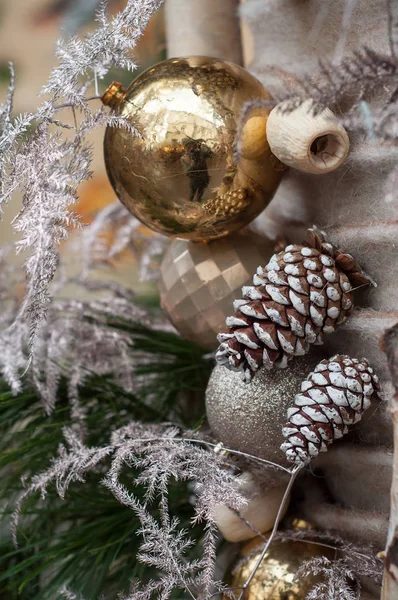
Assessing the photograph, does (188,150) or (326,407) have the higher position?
(188,150)

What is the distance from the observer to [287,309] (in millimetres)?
363

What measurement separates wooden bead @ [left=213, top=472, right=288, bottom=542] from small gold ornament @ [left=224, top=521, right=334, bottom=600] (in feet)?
0.05

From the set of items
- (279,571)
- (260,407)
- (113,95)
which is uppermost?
(113,95)

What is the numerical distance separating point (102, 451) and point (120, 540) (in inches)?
3.4

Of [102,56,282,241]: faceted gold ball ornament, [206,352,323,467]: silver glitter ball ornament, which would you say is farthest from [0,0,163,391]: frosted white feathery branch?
[206,352,323,467]: silver glitter ball ornament

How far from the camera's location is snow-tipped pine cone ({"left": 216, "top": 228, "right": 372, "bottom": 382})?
14.1 inches

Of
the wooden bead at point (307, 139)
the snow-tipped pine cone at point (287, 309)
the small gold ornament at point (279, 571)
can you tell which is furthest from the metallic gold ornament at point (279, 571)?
the wooden bead at point (307, 139)

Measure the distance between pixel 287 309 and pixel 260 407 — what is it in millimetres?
70

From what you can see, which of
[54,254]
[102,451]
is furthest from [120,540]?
[54,254]

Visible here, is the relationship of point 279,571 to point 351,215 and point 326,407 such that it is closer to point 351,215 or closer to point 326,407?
point 326,407

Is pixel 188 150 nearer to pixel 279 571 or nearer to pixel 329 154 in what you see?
pixel 329 154

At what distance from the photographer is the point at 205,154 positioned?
385 millimetres

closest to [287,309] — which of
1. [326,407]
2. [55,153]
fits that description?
[326,407]

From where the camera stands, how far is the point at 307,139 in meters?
0.35
